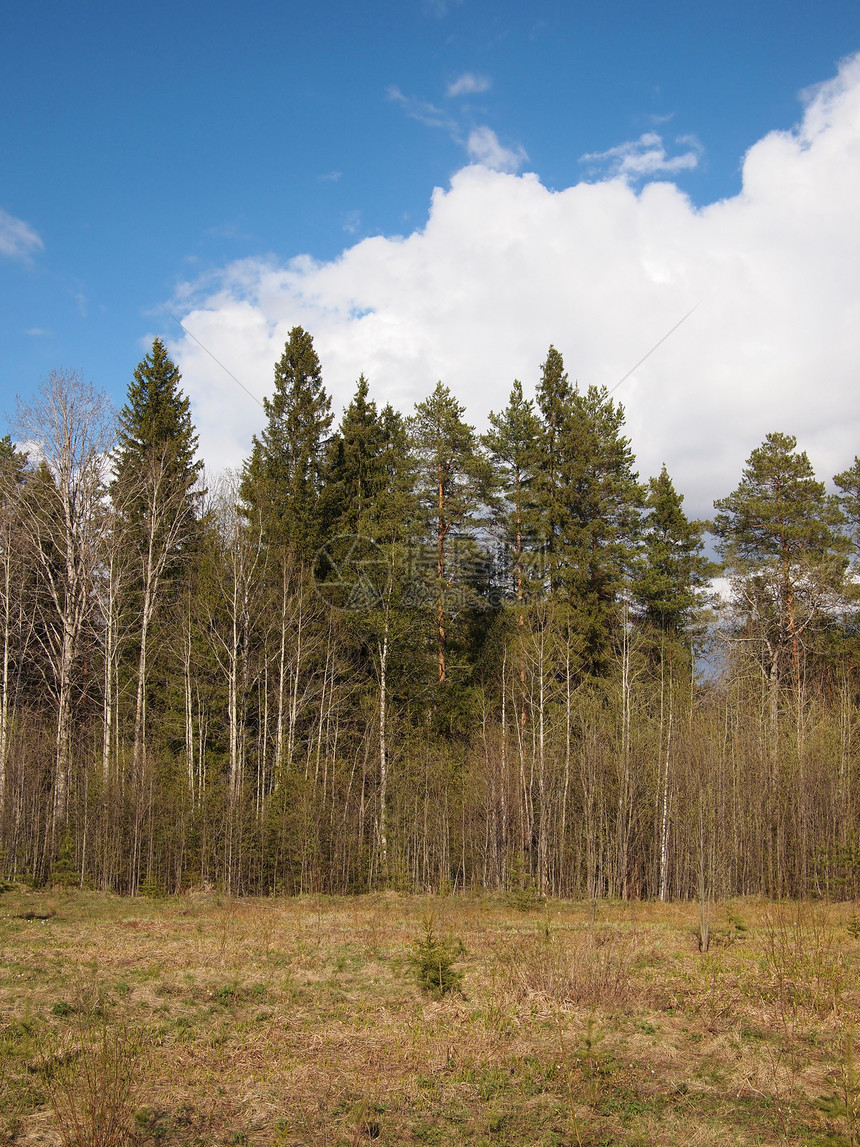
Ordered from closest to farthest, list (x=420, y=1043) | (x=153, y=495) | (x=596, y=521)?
(x=420, y=1043)
(x=153, y=495)
(x=596, y=521)

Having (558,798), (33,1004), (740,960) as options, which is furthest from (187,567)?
(740,960)

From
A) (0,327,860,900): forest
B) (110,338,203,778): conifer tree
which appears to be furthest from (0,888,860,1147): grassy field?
(110,338,203,778): conifer tree

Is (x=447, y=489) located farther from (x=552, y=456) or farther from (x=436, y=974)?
(x=436, y=974)

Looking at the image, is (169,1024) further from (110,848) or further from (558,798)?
(558,798)

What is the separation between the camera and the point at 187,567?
26109mm

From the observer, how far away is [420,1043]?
279 inches

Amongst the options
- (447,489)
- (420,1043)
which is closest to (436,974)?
(420,1043)

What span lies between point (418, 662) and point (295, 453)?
396 inches

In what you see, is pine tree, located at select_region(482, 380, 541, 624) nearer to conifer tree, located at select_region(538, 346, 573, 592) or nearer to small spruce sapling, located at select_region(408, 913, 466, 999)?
conifer tree, located at select_region(538, 346, 573, 592)

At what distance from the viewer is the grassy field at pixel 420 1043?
523 cm

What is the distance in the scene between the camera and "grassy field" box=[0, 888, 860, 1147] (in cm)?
523

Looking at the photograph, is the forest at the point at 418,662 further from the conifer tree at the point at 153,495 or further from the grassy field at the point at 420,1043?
the grassy field at the point at 420,1043

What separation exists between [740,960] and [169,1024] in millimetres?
7625

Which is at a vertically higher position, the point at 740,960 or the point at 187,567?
the point at 187,567
